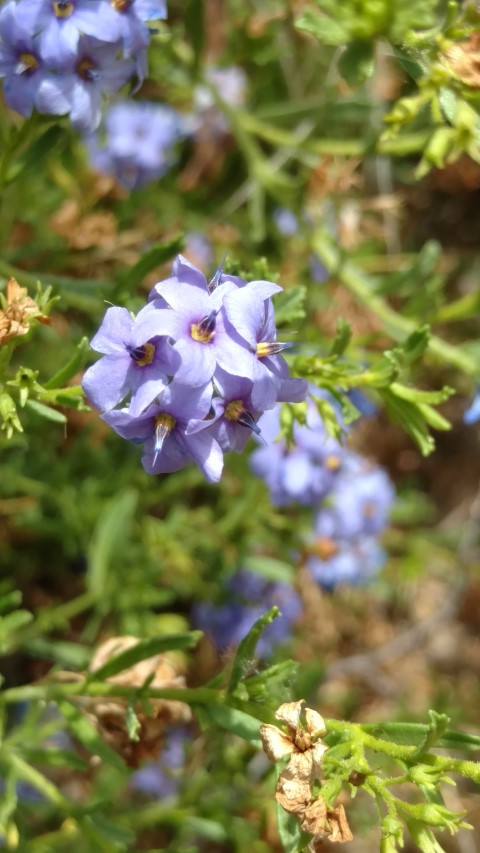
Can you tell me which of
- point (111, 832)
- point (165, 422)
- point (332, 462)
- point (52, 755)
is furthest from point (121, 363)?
point (332, 462)

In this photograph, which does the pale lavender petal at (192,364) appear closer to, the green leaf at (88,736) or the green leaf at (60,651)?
the green leaf at (88,736)

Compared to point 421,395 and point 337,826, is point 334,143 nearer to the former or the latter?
point 421,395

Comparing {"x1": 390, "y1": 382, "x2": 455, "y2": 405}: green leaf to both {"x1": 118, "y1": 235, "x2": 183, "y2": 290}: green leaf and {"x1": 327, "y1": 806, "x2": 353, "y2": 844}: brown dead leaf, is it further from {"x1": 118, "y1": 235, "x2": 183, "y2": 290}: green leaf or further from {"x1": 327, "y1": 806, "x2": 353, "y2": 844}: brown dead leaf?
{"x1": 327, "y1": 806, "x2": 353, "y2": 844}: brown dead leaf

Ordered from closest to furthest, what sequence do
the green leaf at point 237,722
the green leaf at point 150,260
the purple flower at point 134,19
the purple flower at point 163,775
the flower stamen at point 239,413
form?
the flower stamen at point 239,413, the green leaf at point 237,722, the purple flower at point 134,19, the green leaf at point 150,260, the purple flower at point 163,775

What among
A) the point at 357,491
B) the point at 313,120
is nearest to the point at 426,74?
the point at 313,120

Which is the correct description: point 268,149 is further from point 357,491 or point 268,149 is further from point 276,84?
point 357,491

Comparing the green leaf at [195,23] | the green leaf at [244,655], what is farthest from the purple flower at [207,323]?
the green leaf at [195,23]

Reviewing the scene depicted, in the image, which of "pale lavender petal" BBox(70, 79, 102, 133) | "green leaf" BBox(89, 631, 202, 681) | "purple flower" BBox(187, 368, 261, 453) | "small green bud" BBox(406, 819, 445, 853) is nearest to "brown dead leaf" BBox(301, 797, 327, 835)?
"small green bud" BBox(406, 819, 445, 853)
